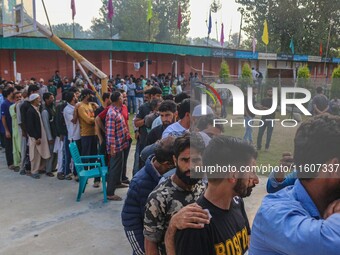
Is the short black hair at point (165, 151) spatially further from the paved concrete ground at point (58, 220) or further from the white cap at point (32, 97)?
the white cap at point (32, 97)

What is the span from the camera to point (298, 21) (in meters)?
26.4

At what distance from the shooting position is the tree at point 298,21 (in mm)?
26094

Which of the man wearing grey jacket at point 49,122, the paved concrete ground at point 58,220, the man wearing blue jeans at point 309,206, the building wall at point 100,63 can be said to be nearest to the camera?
the man wearing blue jeans at point 309,206

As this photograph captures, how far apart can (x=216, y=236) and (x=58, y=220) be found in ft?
11.3

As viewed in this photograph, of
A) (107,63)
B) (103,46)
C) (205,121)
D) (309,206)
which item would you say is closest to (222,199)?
(309,206)

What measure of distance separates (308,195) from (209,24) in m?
25.6

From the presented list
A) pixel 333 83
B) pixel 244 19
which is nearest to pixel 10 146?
pixel 333 83

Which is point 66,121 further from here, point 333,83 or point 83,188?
point 333,83

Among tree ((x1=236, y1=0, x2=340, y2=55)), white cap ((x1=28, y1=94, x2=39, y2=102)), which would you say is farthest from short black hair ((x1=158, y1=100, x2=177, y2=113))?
tree ((x1=236, y1=0, x2=340, y2=55))

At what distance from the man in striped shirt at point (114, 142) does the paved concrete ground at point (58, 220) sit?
0.94ft

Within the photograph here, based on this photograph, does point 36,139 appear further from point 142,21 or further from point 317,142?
point 142,21

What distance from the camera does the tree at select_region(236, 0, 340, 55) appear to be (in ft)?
85.6

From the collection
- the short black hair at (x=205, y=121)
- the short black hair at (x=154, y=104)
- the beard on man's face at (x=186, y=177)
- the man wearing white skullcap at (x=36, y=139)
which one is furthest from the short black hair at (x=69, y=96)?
the beard on man's face at (x=186, y=177)

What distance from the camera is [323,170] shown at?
117 cm
